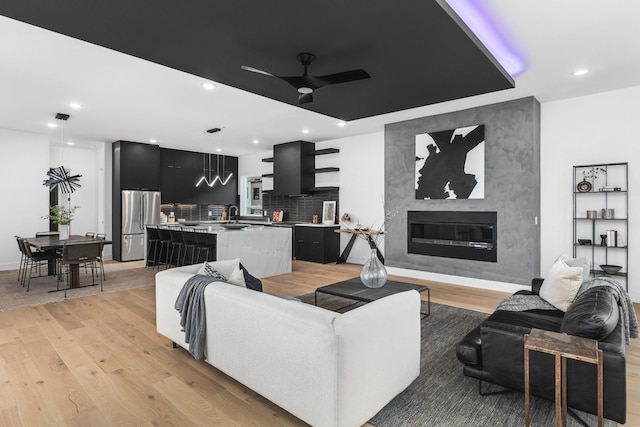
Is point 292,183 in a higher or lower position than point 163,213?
higher

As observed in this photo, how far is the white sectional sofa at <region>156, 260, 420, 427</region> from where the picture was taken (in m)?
1.81

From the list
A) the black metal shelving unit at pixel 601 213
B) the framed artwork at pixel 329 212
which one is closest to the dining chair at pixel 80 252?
the framed artwork at pixel 329 212

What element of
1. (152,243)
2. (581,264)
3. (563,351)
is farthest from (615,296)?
(152,243)

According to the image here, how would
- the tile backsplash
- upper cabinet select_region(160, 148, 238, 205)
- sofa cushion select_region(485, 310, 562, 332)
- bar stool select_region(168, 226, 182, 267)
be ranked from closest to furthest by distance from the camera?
sofa cushion select_region(485, 310, 562, 332) → bar stool select_region(168, 226, 182, 267) → the tile backsplash → upper cabinet select_region(160, 148, 238, 205)

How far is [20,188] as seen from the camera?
7.27m

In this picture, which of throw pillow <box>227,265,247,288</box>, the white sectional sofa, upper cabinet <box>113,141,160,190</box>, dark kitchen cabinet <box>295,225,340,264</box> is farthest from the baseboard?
upper cabinet <box>113,141,160,190</box>

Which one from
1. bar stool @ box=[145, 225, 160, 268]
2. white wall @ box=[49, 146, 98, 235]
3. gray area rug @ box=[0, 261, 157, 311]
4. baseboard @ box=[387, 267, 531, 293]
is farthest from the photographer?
white wall @ box=[49, 146, 98, 235]

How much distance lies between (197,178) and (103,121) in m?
3.61

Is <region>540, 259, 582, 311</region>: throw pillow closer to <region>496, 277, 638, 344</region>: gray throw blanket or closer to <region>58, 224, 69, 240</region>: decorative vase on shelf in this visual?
<region>496, 277, 638, 344</region>: gray throw blanket

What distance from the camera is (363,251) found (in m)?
7.93

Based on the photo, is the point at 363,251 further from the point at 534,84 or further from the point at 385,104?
the point at 534,84

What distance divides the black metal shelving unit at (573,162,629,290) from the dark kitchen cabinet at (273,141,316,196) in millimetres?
5324

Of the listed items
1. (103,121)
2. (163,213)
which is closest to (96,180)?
(163,213)

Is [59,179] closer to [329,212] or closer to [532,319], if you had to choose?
[329,212]
